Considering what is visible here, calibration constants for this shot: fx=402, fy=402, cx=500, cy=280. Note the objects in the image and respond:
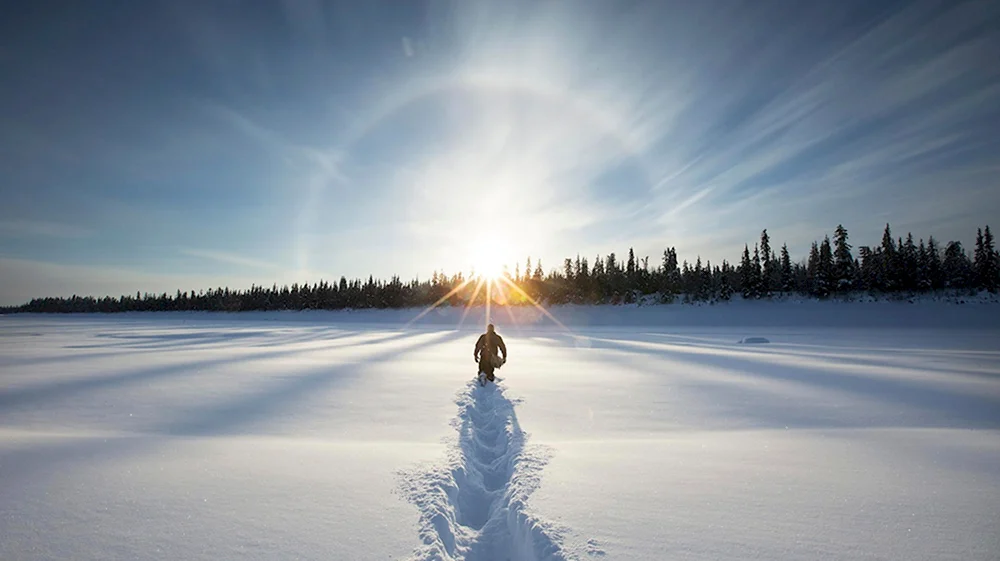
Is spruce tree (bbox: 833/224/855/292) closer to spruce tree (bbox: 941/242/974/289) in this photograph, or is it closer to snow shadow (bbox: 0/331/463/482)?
spruce tree (bbox: 941/242/974/289)

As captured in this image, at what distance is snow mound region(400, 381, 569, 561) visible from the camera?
11.5 feet

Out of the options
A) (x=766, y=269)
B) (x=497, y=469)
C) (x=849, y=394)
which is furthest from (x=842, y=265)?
(x=497, y=469)

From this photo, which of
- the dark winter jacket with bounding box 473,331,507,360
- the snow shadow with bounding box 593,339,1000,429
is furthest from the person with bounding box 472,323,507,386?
the snow shadow with bounding box 593,339,1000,429

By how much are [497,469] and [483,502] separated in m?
0.90

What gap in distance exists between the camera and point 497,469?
217 inches

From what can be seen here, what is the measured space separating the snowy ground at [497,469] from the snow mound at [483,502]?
25mm

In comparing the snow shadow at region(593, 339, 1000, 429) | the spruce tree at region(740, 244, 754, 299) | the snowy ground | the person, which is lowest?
the snow shadow at region(593, 339, 1000, 429)

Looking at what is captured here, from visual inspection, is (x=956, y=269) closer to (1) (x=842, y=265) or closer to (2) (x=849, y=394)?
(1) (x=842, y=265)

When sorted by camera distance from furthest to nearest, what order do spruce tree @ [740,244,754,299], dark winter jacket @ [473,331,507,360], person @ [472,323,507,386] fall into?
spruce tree @ [740,244,754,299], dark winter jacket @ [473,331,507,360], person @ [472,323,507,386]

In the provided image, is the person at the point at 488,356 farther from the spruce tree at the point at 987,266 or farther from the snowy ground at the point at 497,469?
the spruce tree at the point at 987,266

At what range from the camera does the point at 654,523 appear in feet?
11.8

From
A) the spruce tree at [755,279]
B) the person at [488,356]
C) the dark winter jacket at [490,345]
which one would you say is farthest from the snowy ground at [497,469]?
the spruce tree at [755,279]

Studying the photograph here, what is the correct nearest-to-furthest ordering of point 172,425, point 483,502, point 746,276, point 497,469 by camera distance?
point 483,502, point 497,469, point 172,425, point 746,276

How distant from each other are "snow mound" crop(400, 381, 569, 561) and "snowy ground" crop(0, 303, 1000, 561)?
0.08ft
